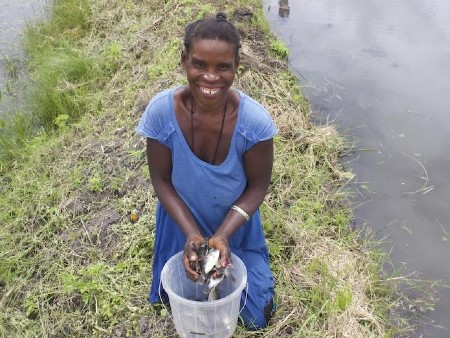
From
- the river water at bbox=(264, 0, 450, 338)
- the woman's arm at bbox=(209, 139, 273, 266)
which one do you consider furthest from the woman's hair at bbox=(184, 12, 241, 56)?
the river water at bbox=(264, 0, 450, 338)

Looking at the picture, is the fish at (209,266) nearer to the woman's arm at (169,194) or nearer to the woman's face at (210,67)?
the woman's arm at (169,194)

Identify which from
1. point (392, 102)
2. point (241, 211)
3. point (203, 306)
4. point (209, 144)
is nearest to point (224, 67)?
point (209, 144)

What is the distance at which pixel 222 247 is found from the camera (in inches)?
76.1

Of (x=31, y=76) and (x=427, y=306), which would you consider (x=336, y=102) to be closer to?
(x=427, y=306)

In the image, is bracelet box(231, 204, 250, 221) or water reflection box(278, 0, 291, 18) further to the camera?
water reflection box(278, 0, 291, 18)

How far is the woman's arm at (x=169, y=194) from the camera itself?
2.01 m

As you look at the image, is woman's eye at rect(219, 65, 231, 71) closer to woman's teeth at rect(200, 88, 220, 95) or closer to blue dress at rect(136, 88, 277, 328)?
woman's teeth at rect(200, 88, 220, 95)

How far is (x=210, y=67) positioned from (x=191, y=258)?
739 mm

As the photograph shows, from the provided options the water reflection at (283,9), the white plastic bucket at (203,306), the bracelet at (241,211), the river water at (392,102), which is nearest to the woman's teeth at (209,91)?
the bracelet at (241,211)

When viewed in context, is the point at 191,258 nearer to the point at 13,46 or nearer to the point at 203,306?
the point at 203,306

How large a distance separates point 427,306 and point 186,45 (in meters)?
2.17

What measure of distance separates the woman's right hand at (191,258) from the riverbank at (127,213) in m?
0.66

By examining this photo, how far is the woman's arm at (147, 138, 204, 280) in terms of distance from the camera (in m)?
2.01

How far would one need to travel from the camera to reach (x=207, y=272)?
190 cm
